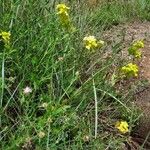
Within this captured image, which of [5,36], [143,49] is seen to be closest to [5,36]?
[5,36]

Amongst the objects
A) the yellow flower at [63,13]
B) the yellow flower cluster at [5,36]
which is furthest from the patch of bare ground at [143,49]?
the yellow flower cluster at [5,36]

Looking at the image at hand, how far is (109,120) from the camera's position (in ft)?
10.7

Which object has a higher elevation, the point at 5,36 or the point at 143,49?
the point at 5,36

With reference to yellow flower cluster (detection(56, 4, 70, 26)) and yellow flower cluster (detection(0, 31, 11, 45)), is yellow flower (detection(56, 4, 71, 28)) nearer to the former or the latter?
yellow flower cluster (detection(56, 4, 70, 26))

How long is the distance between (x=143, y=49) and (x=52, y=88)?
4.06ft

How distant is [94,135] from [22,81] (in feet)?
1.72

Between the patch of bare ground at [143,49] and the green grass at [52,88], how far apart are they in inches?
3.4

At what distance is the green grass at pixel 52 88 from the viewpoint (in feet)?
9.12

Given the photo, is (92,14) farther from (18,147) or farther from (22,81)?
(18,147)

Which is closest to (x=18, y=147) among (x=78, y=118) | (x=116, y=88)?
(x=78, y=118)

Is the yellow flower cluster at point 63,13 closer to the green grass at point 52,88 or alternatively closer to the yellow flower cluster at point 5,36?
the green grass at point 52,88

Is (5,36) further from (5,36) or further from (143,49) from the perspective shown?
(143,49)

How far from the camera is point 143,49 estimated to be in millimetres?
4047

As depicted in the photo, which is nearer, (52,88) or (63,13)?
(52,88)
